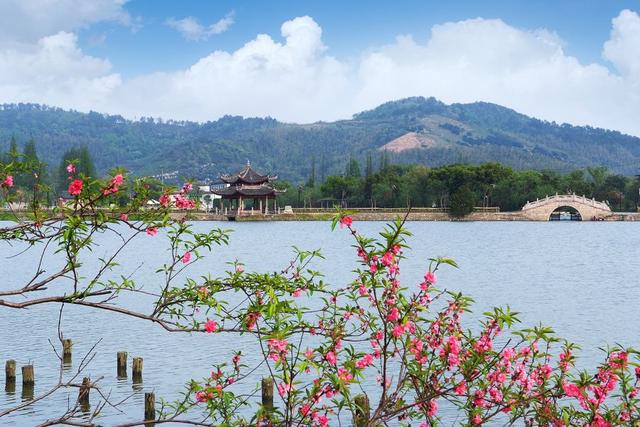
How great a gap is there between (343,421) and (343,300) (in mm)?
16149

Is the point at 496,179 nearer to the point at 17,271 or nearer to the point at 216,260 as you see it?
the point at 216,260

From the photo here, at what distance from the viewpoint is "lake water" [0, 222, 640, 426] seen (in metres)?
19.4

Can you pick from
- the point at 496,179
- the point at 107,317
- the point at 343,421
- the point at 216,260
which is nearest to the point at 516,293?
the point at 107,317

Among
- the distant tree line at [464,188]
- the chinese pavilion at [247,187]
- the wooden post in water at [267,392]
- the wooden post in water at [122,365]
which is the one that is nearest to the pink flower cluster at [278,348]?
the wooden post in water at [267,392]

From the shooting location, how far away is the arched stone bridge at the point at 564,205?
115m

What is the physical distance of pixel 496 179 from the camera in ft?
387

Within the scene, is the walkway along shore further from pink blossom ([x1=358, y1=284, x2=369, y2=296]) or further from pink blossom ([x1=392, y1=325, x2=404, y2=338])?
pink blossom ([x1=392, y1=325, x2=404, y2=338])

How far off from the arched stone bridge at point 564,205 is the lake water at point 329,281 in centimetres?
4349

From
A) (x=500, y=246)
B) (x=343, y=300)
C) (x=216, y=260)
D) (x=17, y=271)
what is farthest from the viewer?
(x=500, y=246)

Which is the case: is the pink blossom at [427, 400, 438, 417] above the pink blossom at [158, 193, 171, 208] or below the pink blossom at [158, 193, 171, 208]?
below

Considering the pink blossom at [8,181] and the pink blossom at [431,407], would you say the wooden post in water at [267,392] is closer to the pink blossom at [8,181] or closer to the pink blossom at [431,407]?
the pink blossom at [431,407]

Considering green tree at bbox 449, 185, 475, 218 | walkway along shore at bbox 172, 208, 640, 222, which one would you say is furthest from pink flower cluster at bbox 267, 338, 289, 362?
green tree at bbox 449, 185, 475, 218

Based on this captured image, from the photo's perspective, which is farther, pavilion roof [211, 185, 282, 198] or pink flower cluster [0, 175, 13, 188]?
pavilion roof [211, 185, 282, 198]

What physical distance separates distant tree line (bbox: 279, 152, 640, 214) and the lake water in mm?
45038
